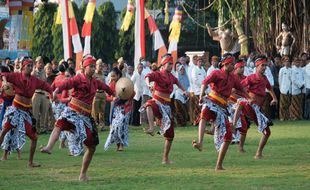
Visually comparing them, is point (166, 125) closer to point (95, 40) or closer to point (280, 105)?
point (280, 105)

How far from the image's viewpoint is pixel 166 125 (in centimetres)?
1684

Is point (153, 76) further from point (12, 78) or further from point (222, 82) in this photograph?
point (12, 78)

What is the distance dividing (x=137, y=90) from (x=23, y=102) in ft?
35.2

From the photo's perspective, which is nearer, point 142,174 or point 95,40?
point 142,174

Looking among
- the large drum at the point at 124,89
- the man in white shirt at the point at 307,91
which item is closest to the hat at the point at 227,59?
the large drum at the point at 124,89

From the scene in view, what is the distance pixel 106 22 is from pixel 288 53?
13813 mm

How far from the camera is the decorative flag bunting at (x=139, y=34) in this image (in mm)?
26547

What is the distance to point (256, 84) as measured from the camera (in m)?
18.0

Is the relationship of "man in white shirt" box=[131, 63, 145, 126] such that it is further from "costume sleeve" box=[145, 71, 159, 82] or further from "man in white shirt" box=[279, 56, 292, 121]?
"costume sleeve" box=[145, 71, 159, 82]

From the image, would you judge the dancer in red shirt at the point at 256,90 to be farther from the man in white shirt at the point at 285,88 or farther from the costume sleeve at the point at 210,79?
the man in white shirt at the point at 285,88

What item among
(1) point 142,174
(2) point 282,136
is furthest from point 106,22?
(1) point 142,174

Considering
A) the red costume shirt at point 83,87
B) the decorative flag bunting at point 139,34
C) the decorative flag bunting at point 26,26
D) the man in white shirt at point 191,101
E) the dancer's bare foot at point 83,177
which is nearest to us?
the dancer's bare foot at point 83,177

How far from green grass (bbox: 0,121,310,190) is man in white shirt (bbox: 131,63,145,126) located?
17.0 feet

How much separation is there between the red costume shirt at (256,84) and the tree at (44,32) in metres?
24.8
